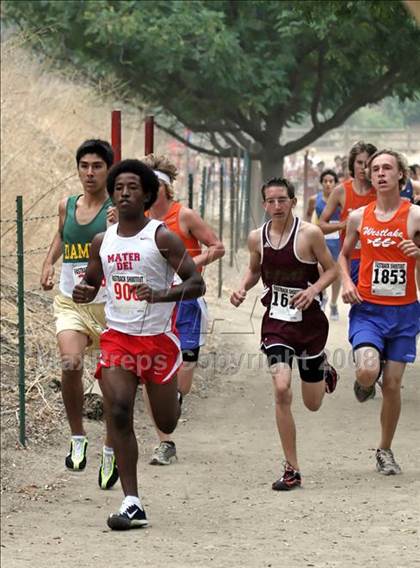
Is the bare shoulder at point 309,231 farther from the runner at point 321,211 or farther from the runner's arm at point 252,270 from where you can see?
the runner at point 321,211

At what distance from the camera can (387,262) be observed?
8.41 m

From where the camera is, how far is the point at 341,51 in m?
24.7

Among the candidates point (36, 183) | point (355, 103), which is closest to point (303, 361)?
point (36, 183)

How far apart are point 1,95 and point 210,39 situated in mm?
8957

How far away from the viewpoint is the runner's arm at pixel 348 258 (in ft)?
27.4

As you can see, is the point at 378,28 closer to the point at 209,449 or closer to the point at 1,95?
the point at 1,95

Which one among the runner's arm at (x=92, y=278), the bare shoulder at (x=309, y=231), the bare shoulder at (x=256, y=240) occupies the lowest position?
the runner's arm at (x=92, y=278)

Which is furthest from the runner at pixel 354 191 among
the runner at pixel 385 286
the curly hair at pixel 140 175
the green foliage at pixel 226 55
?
the green foliage at pixel 226 55

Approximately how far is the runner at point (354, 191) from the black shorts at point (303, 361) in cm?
243

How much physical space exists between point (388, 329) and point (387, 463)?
956 mm

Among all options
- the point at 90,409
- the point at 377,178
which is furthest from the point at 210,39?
the point at 377,178

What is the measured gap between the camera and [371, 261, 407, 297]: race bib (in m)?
8.41

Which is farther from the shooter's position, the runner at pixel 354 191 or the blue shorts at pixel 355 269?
the runner at pixel 354 191

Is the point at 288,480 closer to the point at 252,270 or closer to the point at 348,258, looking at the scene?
the point at 252,270
